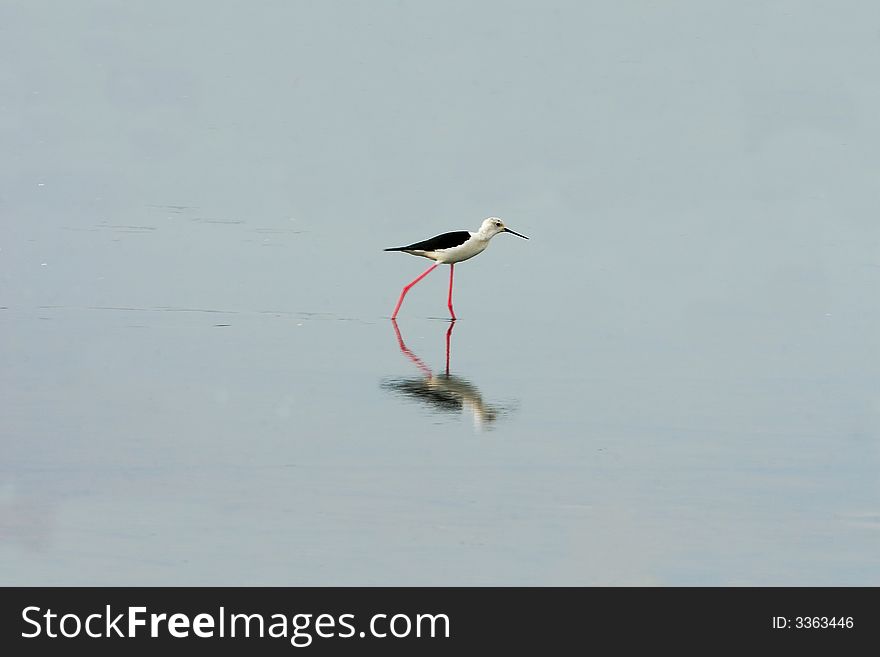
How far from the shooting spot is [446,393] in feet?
42.1

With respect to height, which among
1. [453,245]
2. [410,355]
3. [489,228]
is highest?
[489,228]

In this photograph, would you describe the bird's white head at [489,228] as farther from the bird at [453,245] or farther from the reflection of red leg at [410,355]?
the reflection of red leg at [410,355]

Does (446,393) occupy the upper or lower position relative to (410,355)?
lower

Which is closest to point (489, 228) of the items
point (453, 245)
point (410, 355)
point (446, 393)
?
point (453, 245)

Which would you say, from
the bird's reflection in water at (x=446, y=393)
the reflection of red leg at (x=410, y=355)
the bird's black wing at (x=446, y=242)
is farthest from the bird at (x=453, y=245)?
the bird's reflection in water at (x=446, y=393)

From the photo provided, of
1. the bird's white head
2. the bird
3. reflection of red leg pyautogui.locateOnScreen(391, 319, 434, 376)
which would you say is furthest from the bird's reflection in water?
the bird's white head

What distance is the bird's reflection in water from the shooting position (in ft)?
39.7

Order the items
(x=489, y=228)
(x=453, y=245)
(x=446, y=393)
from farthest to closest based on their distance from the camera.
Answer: (x=489, y=228) → (x=453, y=245) → (x=446, y=393)

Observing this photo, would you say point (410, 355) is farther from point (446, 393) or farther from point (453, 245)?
point (453, 245)

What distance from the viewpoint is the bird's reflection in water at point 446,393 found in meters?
12.1
